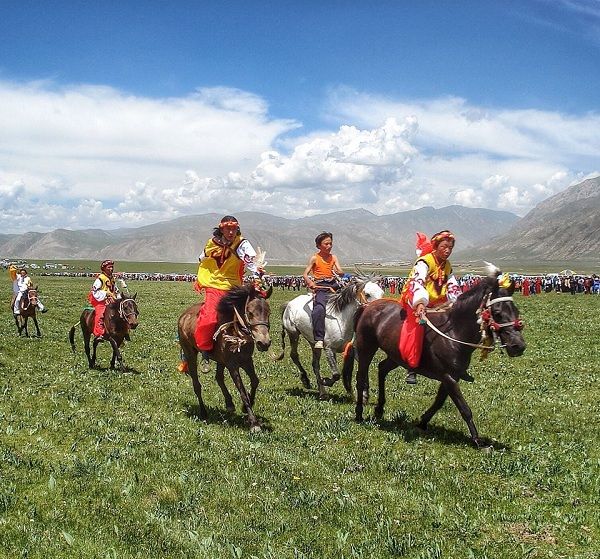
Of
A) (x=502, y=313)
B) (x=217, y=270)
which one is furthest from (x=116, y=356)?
(x=502, y=313)

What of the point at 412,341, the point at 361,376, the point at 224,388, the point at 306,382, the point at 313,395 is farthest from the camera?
the point at 306,382

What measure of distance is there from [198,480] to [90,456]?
2.31 m

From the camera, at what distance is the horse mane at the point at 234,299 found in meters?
11.1

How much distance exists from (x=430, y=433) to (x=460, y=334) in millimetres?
2384

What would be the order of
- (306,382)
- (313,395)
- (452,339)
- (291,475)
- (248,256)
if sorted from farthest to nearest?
(306,382) → (313,395) → (248,256) → (452,339) → (291,475)

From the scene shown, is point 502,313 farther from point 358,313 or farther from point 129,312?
point 129,312

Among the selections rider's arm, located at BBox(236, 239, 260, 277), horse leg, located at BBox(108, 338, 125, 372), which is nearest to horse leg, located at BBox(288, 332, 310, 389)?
rider's arm, located at BBox(236, 239, 260, 277)

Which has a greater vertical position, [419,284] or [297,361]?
[419,284]

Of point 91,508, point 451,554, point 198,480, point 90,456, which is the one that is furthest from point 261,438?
point 451,554

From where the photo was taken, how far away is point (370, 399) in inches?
569

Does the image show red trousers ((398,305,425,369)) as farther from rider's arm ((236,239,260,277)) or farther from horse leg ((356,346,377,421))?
rider's arm ((236,239,260,277))

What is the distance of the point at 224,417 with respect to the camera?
12.6 metres

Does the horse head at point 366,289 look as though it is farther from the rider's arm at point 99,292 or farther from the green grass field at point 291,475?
the rider's arm at point 99,292

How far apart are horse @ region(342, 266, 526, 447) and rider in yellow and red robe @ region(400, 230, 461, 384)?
9.5 inches
